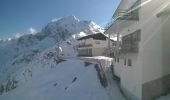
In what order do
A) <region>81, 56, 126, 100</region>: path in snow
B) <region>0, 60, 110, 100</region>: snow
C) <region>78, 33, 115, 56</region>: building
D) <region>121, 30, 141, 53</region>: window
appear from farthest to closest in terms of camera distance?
<region>78, 33, 115, 56</region>: building < <region>0, 60, 110, 100</region>: snow < <region>81, 56, 126, 100</region>: path in snow < <region>121, 30, 141, 53</region>: window

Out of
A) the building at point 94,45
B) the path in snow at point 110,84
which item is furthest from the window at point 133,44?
the building at point 94,45

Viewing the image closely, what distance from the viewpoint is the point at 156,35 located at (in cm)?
1955

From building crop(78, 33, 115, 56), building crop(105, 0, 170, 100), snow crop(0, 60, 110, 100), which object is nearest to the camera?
building crop(105, 0, 170, 100)

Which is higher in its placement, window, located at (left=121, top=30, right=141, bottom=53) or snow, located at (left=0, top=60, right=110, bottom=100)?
window, located at (left=121, top=30, right=141, bottom=53)

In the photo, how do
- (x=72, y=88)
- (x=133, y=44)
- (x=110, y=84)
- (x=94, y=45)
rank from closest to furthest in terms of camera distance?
(x=133, y=44), (x=110, y=84), (x=72, y=88), (x=94, y=45)

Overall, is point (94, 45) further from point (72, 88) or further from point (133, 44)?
point (133, 44)

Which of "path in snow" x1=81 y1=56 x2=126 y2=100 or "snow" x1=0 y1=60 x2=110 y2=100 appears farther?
"snow" x1=0 y1=60 x2=110 y2=100

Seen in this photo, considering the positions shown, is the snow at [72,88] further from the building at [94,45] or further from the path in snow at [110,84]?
the building at [94,45]

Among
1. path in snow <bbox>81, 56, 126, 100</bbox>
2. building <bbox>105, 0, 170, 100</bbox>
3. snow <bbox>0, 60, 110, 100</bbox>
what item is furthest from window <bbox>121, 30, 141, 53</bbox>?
snow <bbox>0, 60, 110, 100</bbox>

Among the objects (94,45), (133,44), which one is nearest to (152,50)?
(133,44)

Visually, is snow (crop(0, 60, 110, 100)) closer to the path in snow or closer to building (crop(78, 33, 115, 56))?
the path in snow

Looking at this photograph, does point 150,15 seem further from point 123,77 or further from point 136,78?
point 123,77

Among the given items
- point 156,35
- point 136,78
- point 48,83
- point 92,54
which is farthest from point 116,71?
point 92,54

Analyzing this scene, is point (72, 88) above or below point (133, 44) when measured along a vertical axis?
below
